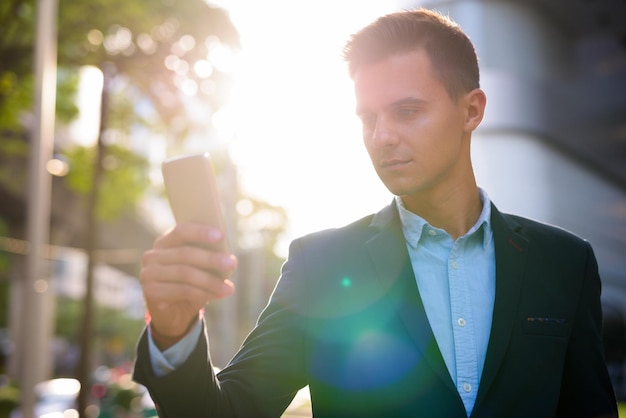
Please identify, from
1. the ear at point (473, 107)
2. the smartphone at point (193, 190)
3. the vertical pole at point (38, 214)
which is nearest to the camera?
the smartphone at point (193, 190)

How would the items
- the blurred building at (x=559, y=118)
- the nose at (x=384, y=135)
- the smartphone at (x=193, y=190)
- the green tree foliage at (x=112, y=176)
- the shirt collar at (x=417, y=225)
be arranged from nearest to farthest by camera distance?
the smartphone at (x=193, y=190) < the nose at (x=384, y=135) < the shirt collar at (x=417, y=225) < the green tree foliage at (x=112, y=176) < the blurred building at (x=559, y=118)

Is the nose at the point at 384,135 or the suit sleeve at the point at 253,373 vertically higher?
the nose at the point at 384,135

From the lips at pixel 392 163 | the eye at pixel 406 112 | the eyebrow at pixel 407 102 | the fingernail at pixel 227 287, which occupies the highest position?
the eyebrow at pixel 407 102

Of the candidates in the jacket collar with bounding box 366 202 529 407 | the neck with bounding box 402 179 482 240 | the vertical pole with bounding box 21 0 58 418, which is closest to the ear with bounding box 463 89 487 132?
the neck with bounding box 402 179 482 240

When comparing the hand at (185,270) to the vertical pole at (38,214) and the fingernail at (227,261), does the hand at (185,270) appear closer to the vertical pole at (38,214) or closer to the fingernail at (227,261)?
the fingernail at (227,261)

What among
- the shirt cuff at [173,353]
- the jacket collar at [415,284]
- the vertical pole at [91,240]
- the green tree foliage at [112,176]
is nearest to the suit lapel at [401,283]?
the jacket collar at [415,284]

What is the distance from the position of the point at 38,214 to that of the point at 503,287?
31.3 feet

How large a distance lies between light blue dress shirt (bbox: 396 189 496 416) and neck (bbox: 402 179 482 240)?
0.05m

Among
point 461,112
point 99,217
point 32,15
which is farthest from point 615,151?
point 461,112

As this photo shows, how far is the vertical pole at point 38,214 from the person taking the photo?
1038 centimetres

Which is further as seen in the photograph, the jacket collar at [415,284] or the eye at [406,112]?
the eye at [406,112]

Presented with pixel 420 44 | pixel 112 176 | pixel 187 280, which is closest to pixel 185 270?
pixel 187 280

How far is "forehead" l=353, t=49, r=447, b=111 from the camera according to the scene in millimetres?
2516

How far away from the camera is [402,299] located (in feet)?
7.77
